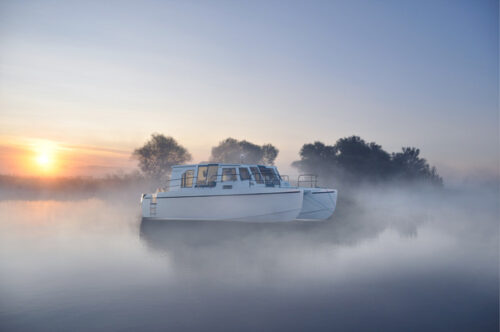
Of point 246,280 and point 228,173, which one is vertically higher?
point 228,173

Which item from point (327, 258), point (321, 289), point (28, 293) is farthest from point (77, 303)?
point (327, 258)

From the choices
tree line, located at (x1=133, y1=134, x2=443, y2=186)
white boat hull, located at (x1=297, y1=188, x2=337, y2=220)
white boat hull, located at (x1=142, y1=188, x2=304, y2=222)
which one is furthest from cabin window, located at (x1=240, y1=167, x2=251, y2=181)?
tree line, located at (x1=133, y1=134, x2=443, y2=186)

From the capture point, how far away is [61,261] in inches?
516

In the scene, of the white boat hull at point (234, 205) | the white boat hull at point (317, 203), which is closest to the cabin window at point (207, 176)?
the white boat hull at point (234, 205)

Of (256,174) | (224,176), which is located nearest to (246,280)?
(224,176)

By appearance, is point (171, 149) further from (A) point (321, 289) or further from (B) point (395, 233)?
(A) point (321, 289)

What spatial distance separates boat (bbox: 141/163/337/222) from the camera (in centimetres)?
1945

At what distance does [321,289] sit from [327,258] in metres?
4.05

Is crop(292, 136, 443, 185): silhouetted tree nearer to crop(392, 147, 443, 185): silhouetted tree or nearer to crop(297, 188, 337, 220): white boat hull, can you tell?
crop(392, 147, 443, 185): silhouetted tree

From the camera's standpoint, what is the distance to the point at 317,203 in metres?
22.0

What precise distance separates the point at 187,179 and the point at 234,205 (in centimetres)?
484

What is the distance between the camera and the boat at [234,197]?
63.8 feet

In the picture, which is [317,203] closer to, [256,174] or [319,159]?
[256,174]

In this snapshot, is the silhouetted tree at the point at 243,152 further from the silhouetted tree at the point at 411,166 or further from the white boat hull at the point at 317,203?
the white boat hull at the point at 317,203
